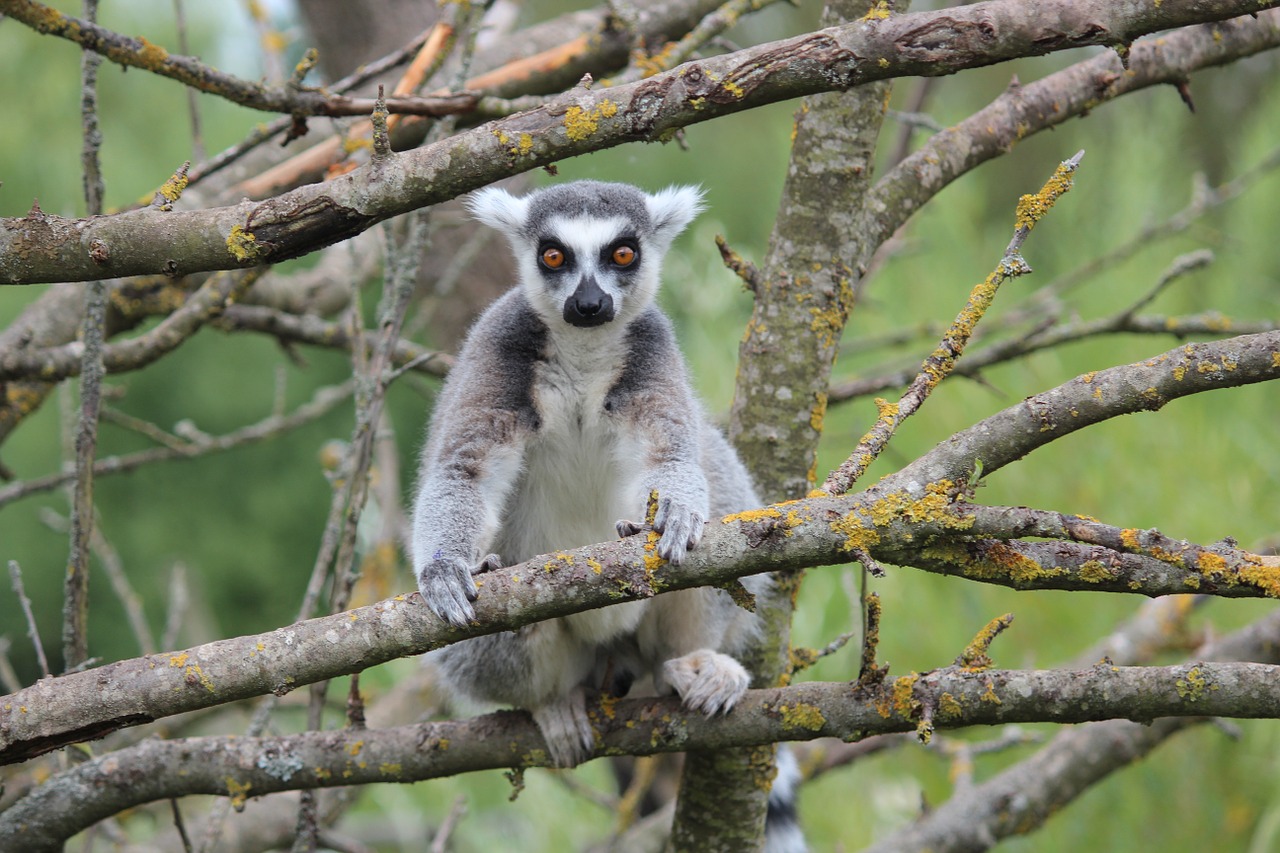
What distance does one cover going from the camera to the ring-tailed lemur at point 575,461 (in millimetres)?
2889

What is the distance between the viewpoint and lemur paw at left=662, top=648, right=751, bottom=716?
2.69 m

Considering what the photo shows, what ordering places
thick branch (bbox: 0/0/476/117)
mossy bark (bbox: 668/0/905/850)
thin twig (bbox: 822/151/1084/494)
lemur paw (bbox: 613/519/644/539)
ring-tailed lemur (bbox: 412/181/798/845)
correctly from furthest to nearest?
1. mossy bark (bbox: 668/0/905/850)
2. ring-tailed lemur (bbox: 412/181/798/845)
3. lemur paw (bbox: 613/519/644/539)
4. thick branch (bbox: 0/0/476/117)
5. thin twig (bbox: 822/151/1084/494)

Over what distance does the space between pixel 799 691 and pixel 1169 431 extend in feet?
17.0

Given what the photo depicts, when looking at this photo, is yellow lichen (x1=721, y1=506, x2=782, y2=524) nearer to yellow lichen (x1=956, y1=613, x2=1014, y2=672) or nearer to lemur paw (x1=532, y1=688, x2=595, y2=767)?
yellow lichen (x1=956, y1=613, x2=1014, y2=672)

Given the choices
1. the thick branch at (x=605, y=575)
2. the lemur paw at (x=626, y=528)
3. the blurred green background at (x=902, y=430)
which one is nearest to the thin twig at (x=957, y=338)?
the thick branch at (x=605, y=575)

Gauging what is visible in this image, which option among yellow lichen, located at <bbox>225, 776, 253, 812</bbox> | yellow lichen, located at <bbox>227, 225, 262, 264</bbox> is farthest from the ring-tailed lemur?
yellow lichen, located at <bbox>227, 225, 262, 264</bbox>

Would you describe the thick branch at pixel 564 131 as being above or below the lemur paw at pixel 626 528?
above

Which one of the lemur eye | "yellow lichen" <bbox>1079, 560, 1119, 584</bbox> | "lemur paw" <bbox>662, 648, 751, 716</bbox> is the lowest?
"yellow lichen" <bbox>1079, 560, 1119, 584</bbox>

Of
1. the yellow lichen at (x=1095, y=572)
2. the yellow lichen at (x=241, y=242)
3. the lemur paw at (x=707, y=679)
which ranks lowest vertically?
the yellow lichen at (x=1095, y=572)

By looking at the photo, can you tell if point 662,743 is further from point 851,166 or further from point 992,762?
point 992,762

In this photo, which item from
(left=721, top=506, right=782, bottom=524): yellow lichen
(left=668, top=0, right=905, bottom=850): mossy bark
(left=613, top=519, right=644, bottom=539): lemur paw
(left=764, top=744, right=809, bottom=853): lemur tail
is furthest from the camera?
(left=764, top=744, right=809, bottom=853): lemur tail

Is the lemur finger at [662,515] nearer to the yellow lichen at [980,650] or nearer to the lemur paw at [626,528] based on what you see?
the lemur paw at [626,528]

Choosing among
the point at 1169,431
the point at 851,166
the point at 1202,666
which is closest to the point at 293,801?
the point at 851,166

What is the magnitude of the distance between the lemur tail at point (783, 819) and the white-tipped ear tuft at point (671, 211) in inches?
63.6
